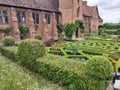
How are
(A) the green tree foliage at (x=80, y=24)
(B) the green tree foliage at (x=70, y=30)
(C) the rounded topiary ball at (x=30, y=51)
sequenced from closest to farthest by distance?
(C) the rounded topiary ball at (x=30, y=51)
(B) the green tree foliage at (x=70, y=30)
(A) the green tree foliage at (x=80, y=24)

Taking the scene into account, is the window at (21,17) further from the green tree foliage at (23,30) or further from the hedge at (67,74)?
the hedge at (67,74)

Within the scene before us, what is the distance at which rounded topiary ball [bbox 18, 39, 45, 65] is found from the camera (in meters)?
8.49

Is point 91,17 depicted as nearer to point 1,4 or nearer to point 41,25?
Result: point 41,25

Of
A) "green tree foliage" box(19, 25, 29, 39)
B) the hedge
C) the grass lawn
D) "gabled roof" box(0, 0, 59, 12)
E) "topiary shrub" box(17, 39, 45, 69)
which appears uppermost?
→ "gabled roof" box(0, 0, 59, 12)

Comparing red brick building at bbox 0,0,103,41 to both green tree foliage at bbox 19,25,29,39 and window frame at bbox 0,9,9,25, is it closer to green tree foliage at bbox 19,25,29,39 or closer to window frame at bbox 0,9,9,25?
window frame at bbox 0,9,9,25

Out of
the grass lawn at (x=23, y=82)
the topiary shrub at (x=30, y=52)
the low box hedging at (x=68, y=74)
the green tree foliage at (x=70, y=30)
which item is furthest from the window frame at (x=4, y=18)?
the low box hedging at (x=68, y=74)

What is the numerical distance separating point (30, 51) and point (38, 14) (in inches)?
739

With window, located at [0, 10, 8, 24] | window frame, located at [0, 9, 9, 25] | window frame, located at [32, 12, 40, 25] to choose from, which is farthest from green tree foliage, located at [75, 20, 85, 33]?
window, located at [0, 10, 8, 24]

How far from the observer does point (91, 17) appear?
4238cm

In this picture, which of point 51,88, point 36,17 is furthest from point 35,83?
point 36,17

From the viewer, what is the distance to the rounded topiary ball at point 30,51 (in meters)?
8.49

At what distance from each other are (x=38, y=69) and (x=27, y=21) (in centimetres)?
1767

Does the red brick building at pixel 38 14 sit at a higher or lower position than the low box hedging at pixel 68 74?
higher

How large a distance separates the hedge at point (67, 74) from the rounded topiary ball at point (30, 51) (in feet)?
1.39
